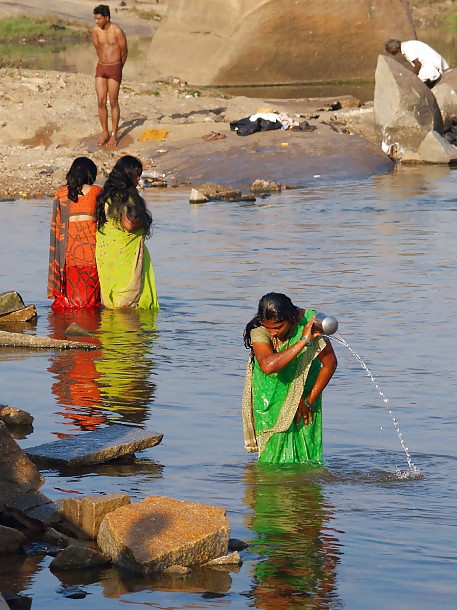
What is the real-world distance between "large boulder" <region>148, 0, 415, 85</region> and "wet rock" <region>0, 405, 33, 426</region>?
22484mm

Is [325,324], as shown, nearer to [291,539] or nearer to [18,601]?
[291,539]

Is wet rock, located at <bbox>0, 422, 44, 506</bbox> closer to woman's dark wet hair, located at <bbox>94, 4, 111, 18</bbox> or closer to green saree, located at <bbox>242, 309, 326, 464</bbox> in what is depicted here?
green saree, located at <bbox>242, 309, 326, 464</bbox>

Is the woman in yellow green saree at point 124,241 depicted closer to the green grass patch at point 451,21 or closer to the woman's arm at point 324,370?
the woman's arm at point 324,370

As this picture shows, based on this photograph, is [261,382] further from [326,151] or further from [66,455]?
[326,151]

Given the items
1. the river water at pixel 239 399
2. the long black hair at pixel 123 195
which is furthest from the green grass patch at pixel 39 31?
the long black hair at pixel 123 195

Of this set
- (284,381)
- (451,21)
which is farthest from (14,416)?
(451,21)

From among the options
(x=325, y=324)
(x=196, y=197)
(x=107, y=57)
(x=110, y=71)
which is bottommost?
(x=325, y=324)

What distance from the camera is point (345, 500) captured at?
6293 mm

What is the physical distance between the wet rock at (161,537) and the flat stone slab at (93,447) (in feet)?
4.05

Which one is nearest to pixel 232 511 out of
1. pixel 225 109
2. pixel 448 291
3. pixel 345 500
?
pixel 345 500

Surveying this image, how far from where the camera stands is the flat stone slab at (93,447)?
661cm

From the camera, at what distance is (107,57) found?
59.9ft

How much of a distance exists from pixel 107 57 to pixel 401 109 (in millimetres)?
4722

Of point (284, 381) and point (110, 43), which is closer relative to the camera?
point (284, 381)
